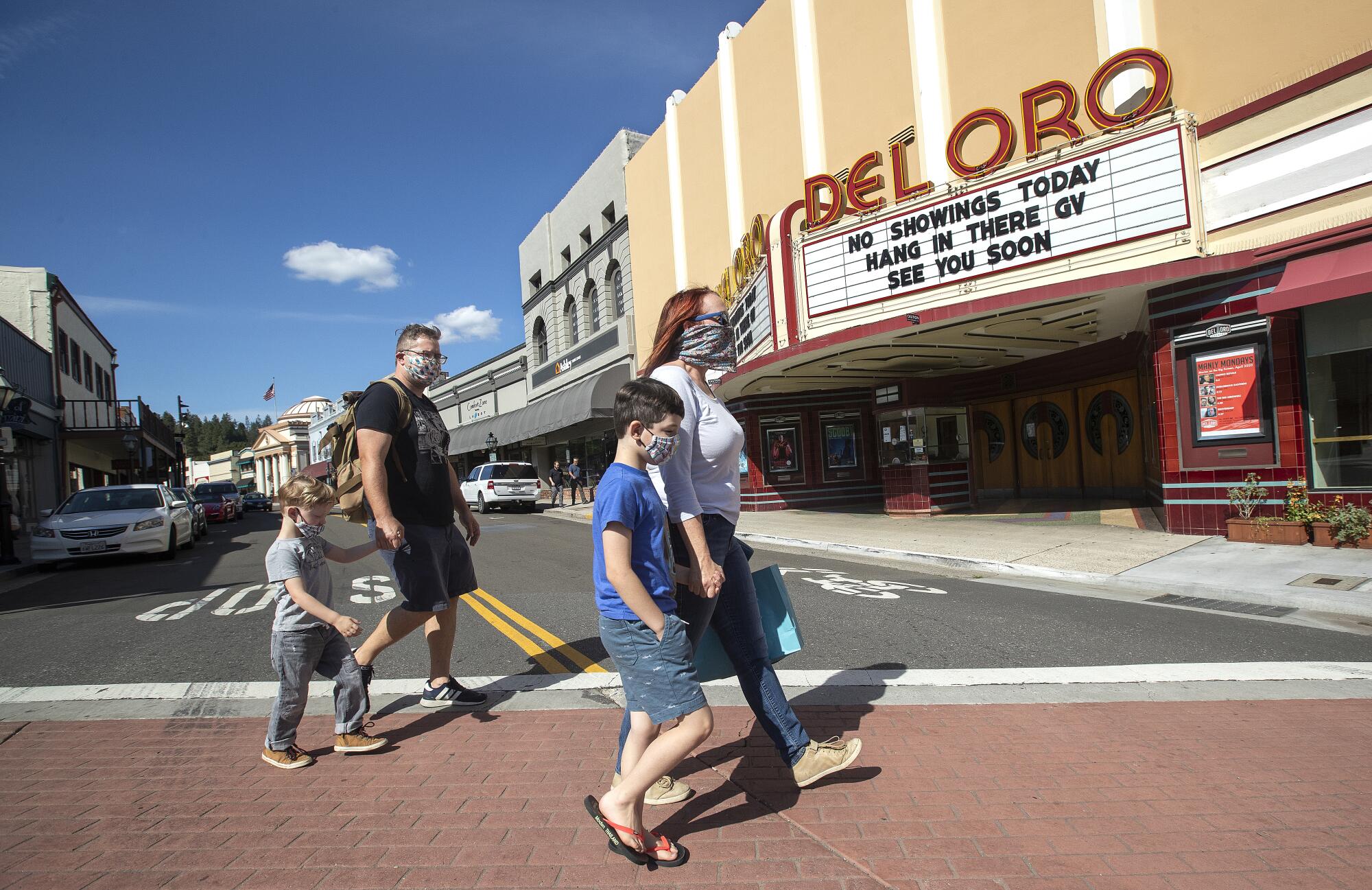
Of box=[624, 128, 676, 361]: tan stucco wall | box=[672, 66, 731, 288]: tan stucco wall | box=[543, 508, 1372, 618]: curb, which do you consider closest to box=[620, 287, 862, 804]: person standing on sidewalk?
box=[543, 508, 1372, 618]: curb

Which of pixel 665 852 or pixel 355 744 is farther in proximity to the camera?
pixel 355 744

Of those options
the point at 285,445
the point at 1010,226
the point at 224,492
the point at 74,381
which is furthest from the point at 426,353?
the point at 285,445

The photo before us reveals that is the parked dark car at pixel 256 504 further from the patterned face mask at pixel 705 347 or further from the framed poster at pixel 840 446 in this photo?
the patterned face mask at pixel 705 347

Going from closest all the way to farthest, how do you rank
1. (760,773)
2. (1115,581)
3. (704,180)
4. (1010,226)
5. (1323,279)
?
1. (760,773)
2. (1115,581)
3. (1323,279)
4. (1010,226)
5. (704,180)

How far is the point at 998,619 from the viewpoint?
255 inches

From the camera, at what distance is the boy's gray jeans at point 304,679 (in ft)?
11.7

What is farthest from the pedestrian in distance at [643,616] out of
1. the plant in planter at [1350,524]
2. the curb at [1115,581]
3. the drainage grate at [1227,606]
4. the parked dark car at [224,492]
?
the parked dark car at [224,492]

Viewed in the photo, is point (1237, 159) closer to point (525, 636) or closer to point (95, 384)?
point (525, 636)

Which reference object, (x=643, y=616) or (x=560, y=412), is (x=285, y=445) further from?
(x=643, y=616)

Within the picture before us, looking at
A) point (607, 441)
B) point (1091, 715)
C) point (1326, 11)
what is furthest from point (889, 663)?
point (607, 441)

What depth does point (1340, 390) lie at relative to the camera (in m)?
9.23

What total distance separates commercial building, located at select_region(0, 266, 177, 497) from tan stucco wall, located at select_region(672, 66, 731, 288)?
21340mm

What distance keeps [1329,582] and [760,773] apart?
6736 mm

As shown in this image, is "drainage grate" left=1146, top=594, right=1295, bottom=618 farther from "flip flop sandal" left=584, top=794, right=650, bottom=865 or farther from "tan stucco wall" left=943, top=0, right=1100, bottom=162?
"tan stucco wall" left=943, top=0, right=1100, bottom=162
